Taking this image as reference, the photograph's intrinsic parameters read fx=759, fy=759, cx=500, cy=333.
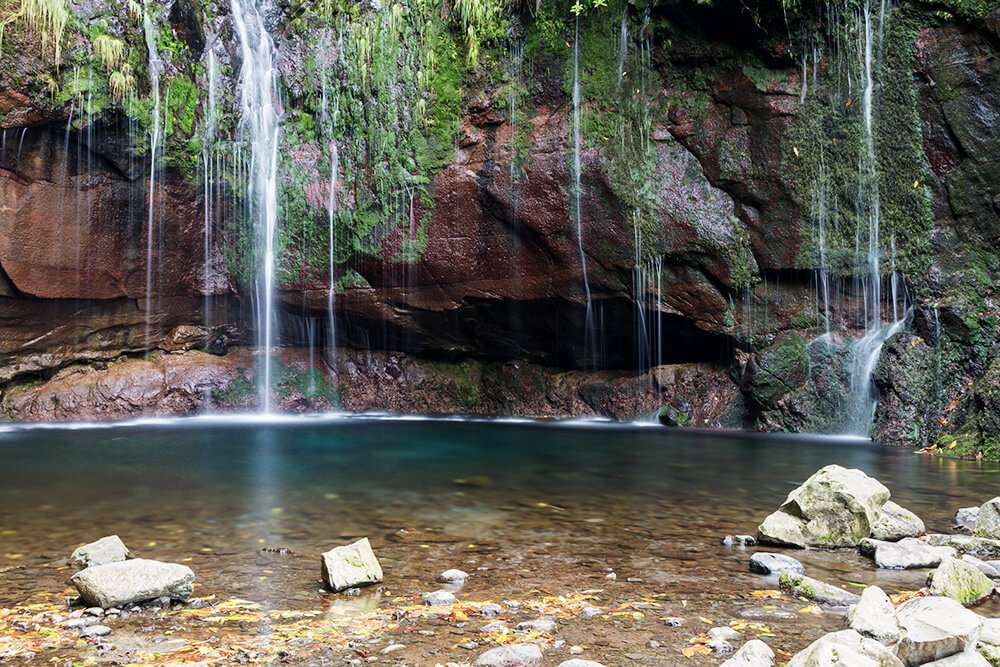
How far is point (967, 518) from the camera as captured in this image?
621 centimetres

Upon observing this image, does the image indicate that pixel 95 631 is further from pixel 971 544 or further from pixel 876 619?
pixel 971 544

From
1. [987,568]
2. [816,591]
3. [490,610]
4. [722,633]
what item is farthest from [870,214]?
[490,610]

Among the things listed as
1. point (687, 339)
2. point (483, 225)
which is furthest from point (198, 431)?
point (687, 339)

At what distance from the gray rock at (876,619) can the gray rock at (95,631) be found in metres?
3.55

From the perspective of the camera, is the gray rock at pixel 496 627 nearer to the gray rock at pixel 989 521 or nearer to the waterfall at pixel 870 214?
the gray rock at pixel 989 521

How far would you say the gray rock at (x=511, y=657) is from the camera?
335 centimetres

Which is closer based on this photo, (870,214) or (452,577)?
(452,577)

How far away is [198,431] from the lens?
523 inches

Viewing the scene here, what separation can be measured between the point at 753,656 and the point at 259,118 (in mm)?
14814

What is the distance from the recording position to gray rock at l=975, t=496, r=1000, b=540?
5.51 meters

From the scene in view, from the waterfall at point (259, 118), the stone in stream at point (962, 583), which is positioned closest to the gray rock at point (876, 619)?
the stone in stream at point (962, 583)

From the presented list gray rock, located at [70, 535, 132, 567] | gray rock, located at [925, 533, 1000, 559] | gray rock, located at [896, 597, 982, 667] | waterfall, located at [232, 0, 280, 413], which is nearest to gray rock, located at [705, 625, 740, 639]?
gray rock, located at [896, 597, 982, 667]

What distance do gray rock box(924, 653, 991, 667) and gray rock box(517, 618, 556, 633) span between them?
5.43 feet

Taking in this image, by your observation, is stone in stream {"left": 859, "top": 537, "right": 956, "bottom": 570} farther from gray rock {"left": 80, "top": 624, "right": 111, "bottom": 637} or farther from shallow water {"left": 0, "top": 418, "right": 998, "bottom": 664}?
gray rock {"left": 80, "top": 624, "right": 111, "bottom": 637}
